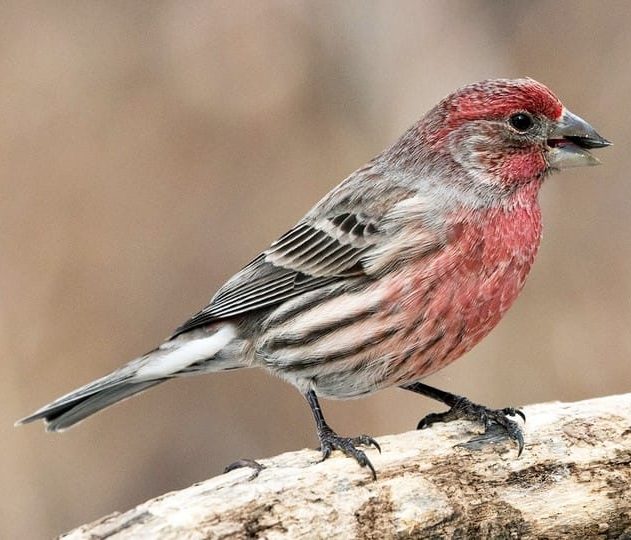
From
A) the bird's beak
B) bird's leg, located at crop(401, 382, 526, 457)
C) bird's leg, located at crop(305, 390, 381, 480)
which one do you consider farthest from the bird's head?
bird's leg, located at crop(305, 390, 381, 480)

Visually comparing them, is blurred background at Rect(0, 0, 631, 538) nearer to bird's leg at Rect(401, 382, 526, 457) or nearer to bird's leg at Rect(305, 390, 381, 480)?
bird's leg at Rect(401, 382, 526, 457)

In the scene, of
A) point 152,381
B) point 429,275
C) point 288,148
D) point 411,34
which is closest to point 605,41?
point 411,34

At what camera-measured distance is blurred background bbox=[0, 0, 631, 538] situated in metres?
9.05

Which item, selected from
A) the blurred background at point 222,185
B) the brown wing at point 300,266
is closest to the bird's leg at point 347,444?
the brown wing at point 300,266

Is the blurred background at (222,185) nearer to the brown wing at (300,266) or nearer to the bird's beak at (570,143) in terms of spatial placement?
the brown wing at (300,266)

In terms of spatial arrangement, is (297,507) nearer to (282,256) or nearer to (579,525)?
(579,525)

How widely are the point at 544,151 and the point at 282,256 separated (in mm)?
1626

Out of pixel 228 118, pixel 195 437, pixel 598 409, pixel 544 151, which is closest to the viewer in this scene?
pixel 598 409

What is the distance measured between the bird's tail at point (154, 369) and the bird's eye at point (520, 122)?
1.98 m

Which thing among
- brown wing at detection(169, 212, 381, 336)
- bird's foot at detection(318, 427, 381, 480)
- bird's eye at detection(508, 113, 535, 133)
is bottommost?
bird's foot at detection(318, 427, 381, 480)

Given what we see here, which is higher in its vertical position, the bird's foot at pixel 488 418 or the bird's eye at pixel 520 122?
the bird's eye at pixel 520 122

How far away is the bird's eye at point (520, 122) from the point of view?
6.26 metres

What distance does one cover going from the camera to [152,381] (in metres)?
6.70

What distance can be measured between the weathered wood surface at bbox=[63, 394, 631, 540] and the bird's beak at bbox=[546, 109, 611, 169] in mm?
1356
